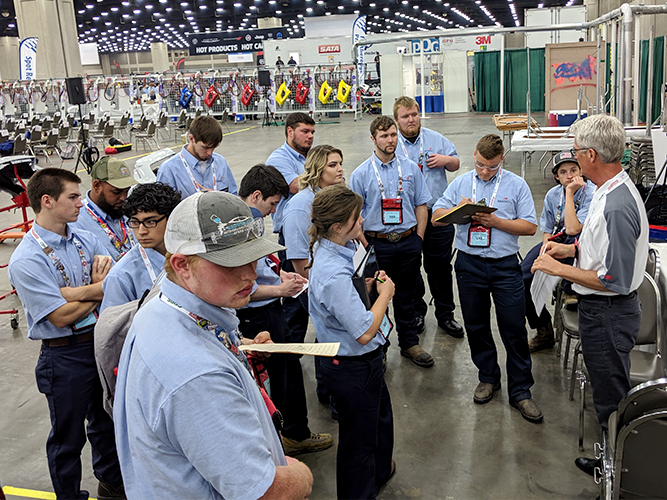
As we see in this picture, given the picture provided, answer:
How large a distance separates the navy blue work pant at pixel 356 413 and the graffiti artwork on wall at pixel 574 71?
8642mm

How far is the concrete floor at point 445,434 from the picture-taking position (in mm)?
2771

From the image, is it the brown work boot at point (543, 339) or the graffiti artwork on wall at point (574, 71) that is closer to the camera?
the brown work boot at point (543, 339)

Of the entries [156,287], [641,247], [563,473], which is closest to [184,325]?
[156,287]

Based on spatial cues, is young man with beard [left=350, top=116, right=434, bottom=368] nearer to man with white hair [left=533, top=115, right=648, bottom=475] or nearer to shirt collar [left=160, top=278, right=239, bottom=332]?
man with white hair [left=533, top=115, right=648, bottom=475]

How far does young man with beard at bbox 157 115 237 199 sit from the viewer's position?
419cm

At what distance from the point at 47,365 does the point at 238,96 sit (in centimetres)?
2063

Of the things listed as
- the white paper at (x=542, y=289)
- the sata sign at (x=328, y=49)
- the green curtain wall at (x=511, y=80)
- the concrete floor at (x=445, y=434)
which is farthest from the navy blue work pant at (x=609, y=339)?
the sata sign at (x=328, y=49)

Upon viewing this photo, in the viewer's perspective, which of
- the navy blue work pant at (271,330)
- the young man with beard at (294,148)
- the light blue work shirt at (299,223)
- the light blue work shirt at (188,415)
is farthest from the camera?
the young man with beard at (294,148)

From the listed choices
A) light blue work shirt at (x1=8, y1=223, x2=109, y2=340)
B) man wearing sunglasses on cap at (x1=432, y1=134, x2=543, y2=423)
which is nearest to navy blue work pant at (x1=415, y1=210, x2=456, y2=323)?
man wearing sunglasses on cap at (x1=432, y1=134, x2=543, y2=423)

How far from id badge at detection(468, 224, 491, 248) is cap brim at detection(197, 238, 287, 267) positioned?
7.53 feet

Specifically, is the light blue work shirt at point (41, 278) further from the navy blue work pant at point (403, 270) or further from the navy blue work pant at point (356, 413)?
the navy blue work pant at point (403, 270)

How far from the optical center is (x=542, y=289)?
311 centimetres

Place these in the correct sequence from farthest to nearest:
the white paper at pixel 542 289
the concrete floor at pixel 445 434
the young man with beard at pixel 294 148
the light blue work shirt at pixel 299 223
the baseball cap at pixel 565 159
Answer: the young man with beard at pixel 294 148
the baseball cap at pixel 565 159
the light blue work shirt at pixel 299 223
the white paper at pixel 542 289
the concrete floor at pixel 445 434

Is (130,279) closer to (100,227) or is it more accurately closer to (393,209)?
(100,227)
